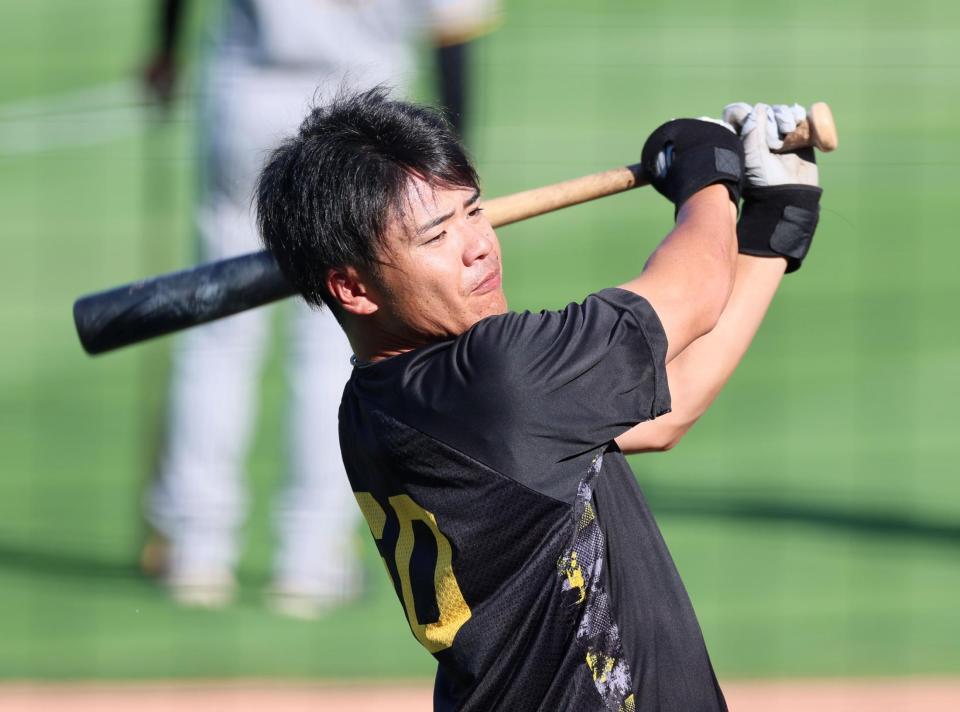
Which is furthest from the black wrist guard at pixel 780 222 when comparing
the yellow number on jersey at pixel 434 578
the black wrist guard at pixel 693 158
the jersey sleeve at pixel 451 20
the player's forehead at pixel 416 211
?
the jersey sleeve at pixel 451 20

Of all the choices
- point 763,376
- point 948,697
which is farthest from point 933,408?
point 948,697

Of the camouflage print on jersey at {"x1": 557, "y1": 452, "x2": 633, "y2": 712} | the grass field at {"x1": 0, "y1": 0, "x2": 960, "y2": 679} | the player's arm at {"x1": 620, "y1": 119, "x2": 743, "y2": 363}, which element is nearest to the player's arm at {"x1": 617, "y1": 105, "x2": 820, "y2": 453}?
the player's arm at {"x1": 620, "y1": 119, "x2": 743, "y2": 363}

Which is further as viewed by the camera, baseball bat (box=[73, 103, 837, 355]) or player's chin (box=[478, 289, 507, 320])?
baseball bat (box=[73, 103, 837, 355])

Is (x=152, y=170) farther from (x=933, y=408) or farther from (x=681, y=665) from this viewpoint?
(x=681, y=665)

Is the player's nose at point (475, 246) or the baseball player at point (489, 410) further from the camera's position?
the player's nose at point (475, 246)

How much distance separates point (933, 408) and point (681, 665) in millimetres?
4425

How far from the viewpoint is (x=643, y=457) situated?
583 cm

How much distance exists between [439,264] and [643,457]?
12.5 ft

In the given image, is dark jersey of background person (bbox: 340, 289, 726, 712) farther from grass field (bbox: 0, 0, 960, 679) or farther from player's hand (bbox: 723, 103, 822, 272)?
grass field (bbox: 0, 0, 960, 679)

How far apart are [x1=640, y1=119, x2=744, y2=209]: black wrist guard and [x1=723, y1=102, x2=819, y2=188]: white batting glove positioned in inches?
2.5

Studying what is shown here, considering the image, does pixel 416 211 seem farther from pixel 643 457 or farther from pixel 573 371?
pixel 643 457

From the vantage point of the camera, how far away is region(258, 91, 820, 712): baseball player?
79.3 inches

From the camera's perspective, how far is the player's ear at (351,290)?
215 centimetres

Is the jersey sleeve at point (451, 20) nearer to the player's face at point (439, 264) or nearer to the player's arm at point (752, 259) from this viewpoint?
the player's arm at point (752, 259)
